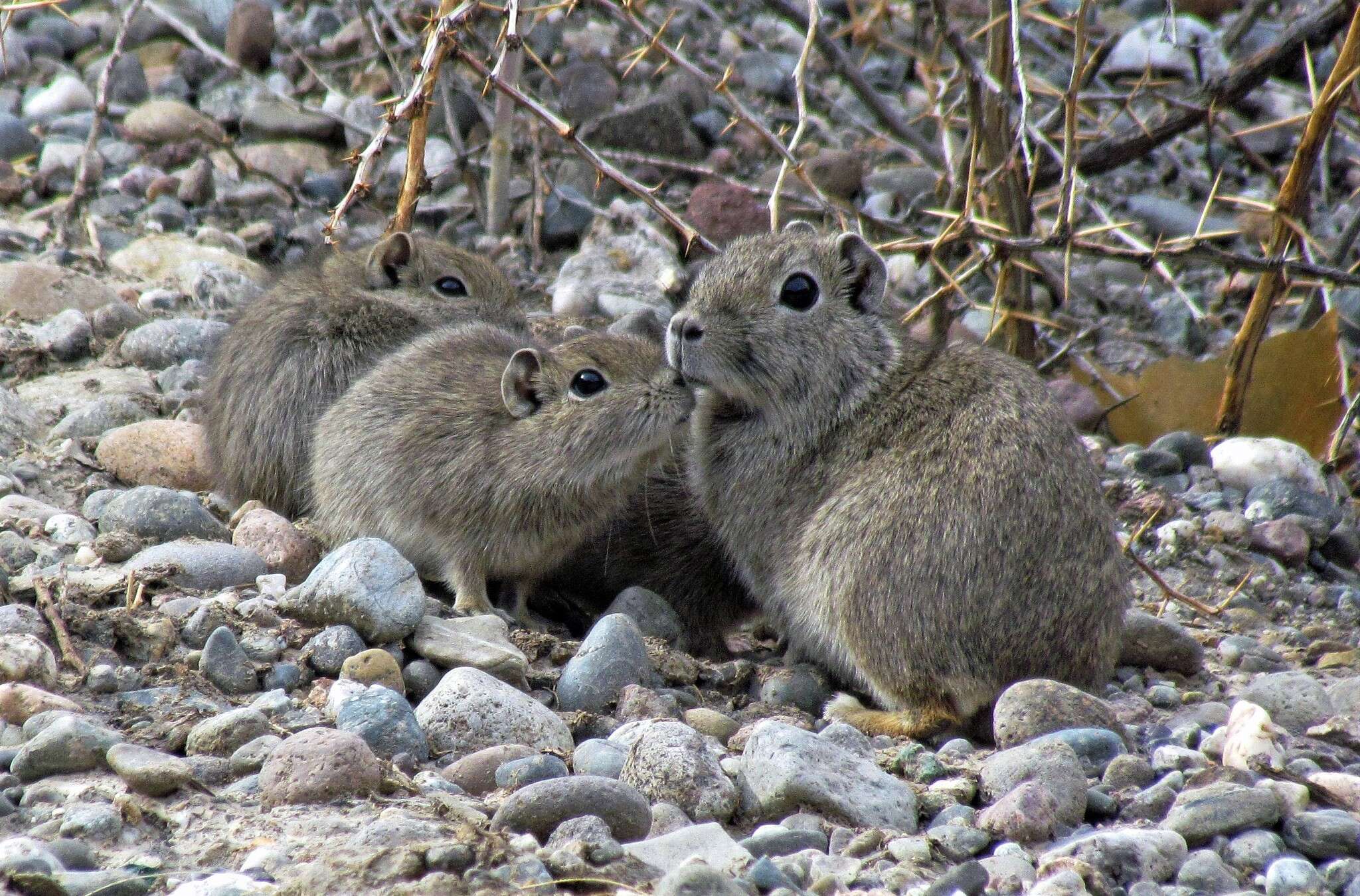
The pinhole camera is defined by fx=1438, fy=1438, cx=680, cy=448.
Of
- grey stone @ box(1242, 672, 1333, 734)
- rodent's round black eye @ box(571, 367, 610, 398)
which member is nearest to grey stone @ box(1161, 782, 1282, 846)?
grey stone @ box(1242, 672, 1333, 734)

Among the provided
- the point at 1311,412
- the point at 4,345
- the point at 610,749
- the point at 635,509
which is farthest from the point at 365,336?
the point at 1311,412

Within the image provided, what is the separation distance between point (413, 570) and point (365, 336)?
1567 mm

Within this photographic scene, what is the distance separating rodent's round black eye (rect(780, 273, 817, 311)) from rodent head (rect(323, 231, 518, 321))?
1718mm

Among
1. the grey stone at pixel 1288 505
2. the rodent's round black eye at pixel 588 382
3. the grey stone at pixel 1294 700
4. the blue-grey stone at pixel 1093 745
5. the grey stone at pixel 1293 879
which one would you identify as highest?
the rodent's round black eye at pixel 588 382

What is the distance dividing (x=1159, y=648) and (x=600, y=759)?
7.92 ft

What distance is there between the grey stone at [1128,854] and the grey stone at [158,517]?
3198mm

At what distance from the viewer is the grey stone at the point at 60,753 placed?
343 cm

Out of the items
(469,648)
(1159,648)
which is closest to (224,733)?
(469,648)

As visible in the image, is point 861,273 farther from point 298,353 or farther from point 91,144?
point 91,144

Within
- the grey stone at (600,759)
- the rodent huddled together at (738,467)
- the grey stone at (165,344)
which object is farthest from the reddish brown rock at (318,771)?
the grey stone at (165,344)

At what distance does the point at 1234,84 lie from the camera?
22.1 feet

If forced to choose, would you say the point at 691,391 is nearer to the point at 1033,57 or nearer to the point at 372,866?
the point at 372,866

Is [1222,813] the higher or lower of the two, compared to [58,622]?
higher

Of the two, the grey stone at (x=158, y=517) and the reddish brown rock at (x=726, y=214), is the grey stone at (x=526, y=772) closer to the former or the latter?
the grey stone at (x=158, y=517)
